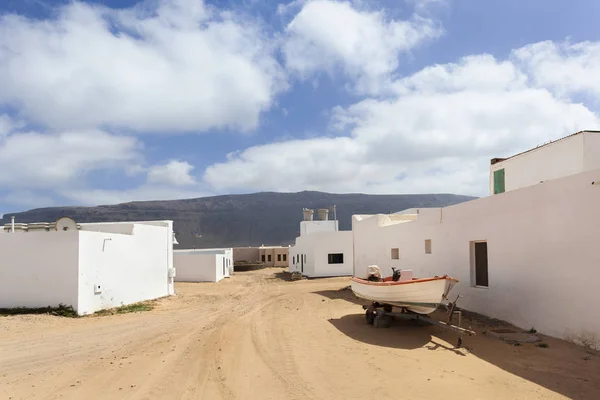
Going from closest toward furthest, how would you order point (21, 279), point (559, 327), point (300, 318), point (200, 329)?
1. point (559, 327)
2. point (200, 329)
3. point (300, 318)
4. point (21, 279)

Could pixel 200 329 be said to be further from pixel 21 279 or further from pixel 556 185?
pixel 556 185

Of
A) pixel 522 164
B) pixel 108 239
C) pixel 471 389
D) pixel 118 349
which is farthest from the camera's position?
pixel 522 164

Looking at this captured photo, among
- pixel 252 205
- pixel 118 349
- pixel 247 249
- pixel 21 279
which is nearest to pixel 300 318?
pixel 118 349

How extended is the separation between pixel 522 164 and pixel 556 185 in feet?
31.0

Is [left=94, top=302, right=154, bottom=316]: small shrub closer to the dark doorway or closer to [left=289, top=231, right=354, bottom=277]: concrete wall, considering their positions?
the dark doorway

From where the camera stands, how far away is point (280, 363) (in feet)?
26.5

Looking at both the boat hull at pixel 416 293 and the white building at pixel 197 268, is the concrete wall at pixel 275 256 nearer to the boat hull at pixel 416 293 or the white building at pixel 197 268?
the white building at pixel 197 268

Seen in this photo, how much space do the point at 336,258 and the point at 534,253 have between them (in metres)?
25.9

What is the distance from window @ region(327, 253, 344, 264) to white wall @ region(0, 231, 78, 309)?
22.8m

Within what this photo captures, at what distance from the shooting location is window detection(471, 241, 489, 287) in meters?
12.6

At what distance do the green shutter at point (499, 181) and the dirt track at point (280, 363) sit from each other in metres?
10.1

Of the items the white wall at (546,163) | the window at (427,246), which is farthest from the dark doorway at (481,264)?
the white wall at (546,163)

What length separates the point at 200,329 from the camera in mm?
12188

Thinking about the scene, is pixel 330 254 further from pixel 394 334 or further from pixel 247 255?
pixel 247 255
